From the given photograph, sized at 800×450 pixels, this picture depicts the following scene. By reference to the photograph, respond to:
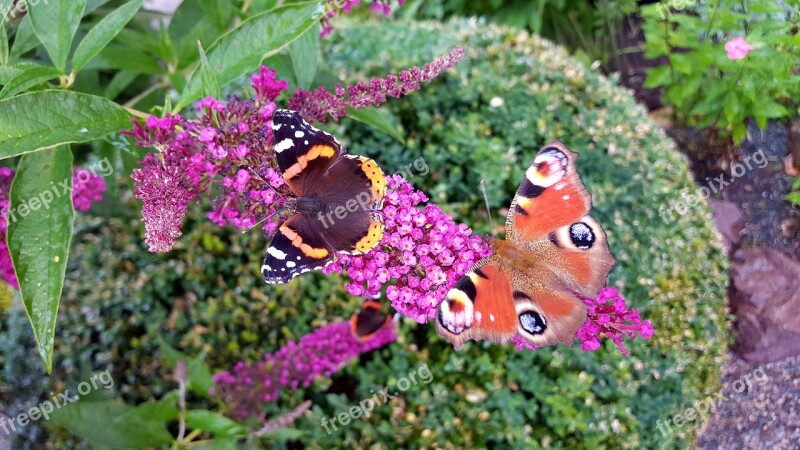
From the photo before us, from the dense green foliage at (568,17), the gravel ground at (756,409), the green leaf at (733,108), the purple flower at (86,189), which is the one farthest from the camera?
the dense green foliage at (568,17)

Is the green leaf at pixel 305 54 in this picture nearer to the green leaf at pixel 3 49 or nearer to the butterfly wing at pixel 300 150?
the butterfly wing at pixel 300 150

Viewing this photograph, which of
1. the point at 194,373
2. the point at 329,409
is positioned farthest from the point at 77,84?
the point at 329,409

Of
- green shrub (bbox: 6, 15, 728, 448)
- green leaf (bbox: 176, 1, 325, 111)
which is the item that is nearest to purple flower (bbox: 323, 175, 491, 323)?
green leaf (bbox: 176, 1, 325, 111)

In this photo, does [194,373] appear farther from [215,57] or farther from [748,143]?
[748,143]

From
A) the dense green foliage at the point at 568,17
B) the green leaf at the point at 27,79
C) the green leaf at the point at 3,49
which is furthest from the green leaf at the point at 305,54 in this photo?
the dense green foliage at the point at 568,17

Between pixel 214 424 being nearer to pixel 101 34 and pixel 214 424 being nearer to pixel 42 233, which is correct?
pixel 42 233

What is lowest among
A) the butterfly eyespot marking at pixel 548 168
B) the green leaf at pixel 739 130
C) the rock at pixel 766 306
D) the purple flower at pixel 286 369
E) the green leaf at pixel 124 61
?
the rock at pixel 766 306
